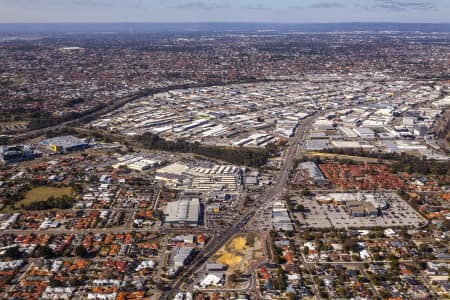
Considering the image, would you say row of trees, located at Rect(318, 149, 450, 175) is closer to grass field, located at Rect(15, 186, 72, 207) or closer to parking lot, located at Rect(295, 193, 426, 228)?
parking lot, located at Rect(295, 193, 426, 228)

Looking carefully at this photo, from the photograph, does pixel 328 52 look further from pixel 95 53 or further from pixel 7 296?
pixel 7 296

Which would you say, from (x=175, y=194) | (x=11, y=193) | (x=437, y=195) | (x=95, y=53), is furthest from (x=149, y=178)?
(x=95, y=53)

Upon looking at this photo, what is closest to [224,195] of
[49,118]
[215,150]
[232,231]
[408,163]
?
[232,231]

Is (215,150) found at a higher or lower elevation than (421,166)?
higher

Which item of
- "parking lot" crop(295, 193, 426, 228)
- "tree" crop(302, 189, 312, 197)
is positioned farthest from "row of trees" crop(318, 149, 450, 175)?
"tree" crop(302, 189, 312, 197)

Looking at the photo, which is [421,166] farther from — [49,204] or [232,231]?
[49,204]
